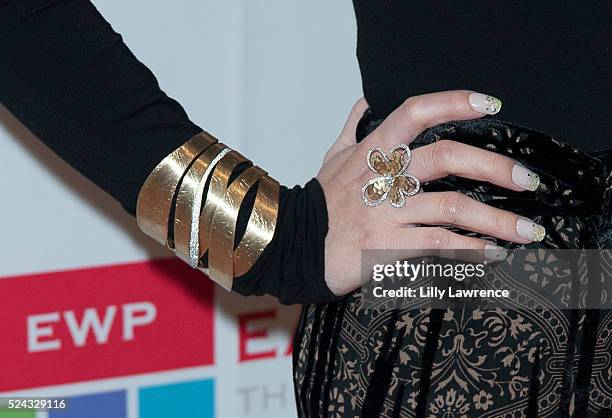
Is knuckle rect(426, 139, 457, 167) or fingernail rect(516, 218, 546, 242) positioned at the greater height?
knuckle rect(426, 139, 457, 167)

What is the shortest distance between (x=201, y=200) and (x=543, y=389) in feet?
1.14

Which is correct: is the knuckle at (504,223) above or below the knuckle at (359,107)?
below

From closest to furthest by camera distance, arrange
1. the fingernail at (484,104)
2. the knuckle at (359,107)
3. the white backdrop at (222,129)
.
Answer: the fingernail at (484,104)
the knuckle at (359,107)
the white backdrop at (222,129)

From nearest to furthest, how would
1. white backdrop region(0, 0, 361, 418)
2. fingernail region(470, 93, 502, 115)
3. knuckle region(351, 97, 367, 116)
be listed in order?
fingernail region(470, 93, 502, 115), knuckle region(351, 97, 367, 116), white backdrop region(0, 0, 361, 418)

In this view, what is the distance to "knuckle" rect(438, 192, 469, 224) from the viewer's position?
0.76 metres

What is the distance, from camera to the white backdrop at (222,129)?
1297mm

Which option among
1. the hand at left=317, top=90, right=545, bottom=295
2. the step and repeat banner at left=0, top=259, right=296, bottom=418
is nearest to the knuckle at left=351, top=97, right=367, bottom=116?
the hand at left=317, top=90, right=545, bottom=295

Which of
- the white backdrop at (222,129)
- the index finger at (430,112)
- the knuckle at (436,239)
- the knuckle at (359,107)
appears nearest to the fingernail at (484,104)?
the index finger at (430,112)

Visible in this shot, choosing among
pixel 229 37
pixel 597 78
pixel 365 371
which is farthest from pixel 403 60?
pixel 229 37

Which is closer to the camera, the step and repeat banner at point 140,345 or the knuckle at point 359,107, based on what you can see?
the knuckle at point 359,107

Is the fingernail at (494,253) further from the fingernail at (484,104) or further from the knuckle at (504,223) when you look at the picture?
the fingernail at (484,104)

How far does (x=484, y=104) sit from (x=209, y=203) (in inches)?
10.1

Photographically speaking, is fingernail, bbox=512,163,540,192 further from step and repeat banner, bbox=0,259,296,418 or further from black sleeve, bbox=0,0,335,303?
step and repeat banner, bbox=0,259,296,418

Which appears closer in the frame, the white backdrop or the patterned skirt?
the patterned skirt
